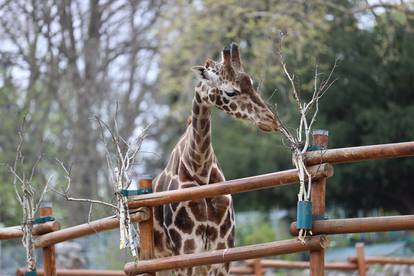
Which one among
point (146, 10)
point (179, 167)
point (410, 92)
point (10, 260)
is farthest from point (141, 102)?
point (179, 167)

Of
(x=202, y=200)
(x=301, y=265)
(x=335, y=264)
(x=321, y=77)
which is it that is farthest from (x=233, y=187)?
(x=321, y=77)

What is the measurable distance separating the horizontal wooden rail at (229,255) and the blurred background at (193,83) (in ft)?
27.5

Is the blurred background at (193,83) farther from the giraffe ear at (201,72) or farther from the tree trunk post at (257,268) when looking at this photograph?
the giraffe ear at (201,72)

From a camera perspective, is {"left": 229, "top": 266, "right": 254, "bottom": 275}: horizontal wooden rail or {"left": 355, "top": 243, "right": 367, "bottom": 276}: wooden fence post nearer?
{"left": 229, "top": 266, "right": 254, "bottom": 275}: horizontal wooden rail

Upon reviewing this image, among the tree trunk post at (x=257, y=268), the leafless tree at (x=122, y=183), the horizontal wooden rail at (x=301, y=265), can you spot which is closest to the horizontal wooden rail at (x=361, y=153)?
the leafless tree at (x=122, y=183)

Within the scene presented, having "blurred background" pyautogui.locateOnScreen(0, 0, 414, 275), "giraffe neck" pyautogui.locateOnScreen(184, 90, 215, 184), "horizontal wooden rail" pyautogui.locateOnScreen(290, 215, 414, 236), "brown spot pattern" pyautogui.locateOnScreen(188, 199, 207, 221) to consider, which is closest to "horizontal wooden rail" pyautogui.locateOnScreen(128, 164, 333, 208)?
"horizontal wooden rail" pyautogui.locateOnScreen(290, 215, 414, 236)

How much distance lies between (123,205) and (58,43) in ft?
38.9

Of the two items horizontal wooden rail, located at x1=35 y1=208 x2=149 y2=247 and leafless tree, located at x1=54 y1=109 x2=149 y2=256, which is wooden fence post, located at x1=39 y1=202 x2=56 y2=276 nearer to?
horizontal wooden rail, located at x1=35 y1=208 x2=149 y2=247

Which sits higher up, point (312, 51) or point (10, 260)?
point (312, 51)

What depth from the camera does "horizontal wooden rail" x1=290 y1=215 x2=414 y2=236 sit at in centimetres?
387

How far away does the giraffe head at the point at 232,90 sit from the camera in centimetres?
497

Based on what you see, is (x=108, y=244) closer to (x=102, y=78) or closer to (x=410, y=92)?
(x=102, y=78)

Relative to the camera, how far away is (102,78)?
1797cm

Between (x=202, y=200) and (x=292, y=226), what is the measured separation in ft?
4.73
